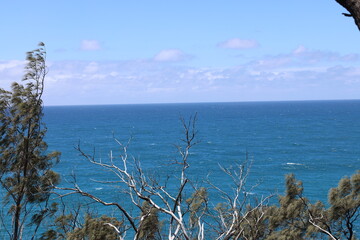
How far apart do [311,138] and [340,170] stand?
36.2 m

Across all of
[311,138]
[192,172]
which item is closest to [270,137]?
[311,138]

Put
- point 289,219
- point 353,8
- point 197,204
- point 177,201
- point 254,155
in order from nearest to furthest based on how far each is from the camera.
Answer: point 353,8, point 177,201, point 197,204, point 289,219, point 254,155

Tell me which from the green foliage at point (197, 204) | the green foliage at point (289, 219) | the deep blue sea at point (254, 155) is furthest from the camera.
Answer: the deep blue sea at point (254, 155)

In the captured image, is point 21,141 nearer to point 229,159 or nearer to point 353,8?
point 353,8

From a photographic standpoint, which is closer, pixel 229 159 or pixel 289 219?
pixel 289 219

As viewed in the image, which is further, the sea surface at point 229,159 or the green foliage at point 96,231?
the sea surface at point 229,159

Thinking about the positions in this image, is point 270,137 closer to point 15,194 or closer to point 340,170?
point 340,170

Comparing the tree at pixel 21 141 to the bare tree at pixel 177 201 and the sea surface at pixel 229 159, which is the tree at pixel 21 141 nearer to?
the bare tree at pixel 177 201

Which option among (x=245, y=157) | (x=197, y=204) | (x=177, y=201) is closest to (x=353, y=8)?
(x=177, y=201)

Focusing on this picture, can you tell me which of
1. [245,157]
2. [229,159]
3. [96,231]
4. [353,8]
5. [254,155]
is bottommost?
[254,155]

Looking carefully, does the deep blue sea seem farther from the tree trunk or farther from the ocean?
the tree trunk

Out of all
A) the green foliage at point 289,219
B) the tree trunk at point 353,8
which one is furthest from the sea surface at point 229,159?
the tree trunk at point 353,8

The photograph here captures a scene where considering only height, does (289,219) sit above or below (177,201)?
below

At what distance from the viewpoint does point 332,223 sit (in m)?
20.8
